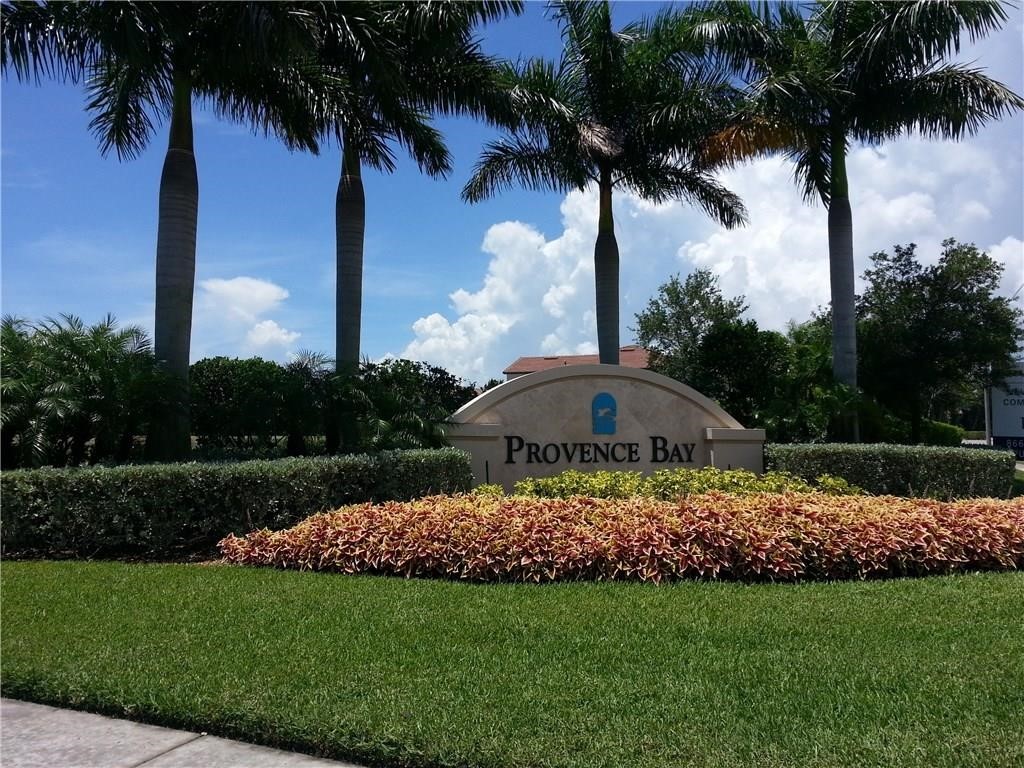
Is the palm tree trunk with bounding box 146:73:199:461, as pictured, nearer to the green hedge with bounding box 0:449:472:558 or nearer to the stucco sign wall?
the green hedge with bounding box 0:449:472:558

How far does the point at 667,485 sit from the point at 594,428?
280 cm

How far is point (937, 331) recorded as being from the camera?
19406 mm

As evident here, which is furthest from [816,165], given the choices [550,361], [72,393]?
[550,361]

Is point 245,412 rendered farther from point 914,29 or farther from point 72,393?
point 914,29

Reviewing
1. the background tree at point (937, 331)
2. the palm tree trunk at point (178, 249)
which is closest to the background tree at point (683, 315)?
the background tree at point (937, 331)

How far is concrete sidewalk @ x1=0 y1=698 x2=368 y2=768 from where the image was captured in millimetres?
3779

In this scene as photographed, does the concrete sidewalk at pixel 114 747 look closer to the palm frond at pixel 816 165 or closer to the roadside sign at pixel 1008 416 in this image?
the palm frond at pixel 816 165

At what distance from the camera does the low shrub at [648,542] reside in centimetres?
713

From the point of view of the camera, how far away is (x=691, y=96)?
651 inches

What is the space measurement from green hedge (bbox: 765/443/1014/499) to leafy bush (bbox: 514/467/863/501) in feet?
3.45

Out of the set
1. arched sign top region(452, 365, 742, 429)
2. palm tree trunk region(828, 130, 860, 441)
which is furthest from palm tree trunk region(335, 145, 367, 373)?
palm tree trunk region(828, 130, 860, 441)

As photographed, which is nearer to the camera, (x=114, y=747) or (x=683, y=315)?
(x=114, y=747)

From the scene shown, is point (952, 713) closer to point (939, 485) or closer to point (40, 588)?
point (40, 588)

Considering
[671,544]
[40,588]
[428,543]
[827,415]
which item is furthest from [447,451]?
[827,415]
